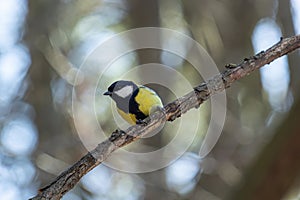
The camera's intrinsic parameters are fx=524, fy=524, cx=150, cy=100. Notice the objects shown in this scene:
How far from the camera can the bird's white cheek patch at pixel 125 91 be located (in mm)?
1551

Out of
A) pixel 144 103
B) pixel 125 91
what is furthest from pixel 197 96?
pixel 125 91

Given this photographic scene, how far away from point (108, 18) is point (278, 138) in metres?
1.94

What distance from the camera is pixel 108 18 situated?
9.66 ft

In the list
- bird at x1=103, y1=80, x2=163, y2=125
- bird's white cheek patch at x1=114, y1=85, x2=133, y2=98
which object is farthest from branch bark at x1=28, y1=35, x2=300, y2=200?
bird's white cheek patch at x1=114, y1=85, x2=133, y2=98

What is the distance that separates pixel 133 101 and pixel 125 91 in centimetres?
13

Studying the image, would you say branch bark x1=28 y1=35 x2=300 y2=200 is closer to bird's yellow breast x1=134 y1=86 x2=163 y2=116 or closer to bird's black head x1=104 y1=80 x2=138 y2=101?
bird's yellow breast x1=134 y1=86 x2=163 y2=116

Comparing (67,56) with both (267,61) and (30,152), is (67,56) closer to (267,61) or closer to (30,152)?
(30,152)

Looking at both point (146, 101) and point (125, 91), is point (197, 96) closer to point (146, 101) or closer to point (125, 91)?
point (146, 101)

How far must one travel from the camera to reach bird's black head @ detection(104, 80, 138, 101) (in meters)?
1.56

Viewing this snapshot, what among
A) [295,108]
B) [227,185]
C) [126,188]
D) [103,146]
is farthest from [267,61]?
[126,188]

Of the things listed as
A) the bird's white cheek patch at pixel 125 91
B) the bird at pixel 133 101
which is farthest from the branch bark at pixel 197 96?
the bird's white cheek patch at pixel 125 91

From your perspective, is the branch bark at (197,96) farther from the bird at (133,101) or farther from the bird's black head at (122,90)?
the bird's black head at (122,90)

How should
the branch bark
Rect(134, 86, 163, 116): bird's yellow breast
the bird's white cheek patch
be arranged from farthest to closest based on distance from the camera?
the bird's white cheek patch, Rect(134, 86, 163, 116): bird's yellow breast, the branch bark

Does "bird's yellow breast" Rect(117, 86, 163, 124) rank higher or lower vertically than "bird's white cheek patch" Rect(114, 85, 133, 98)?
lower
